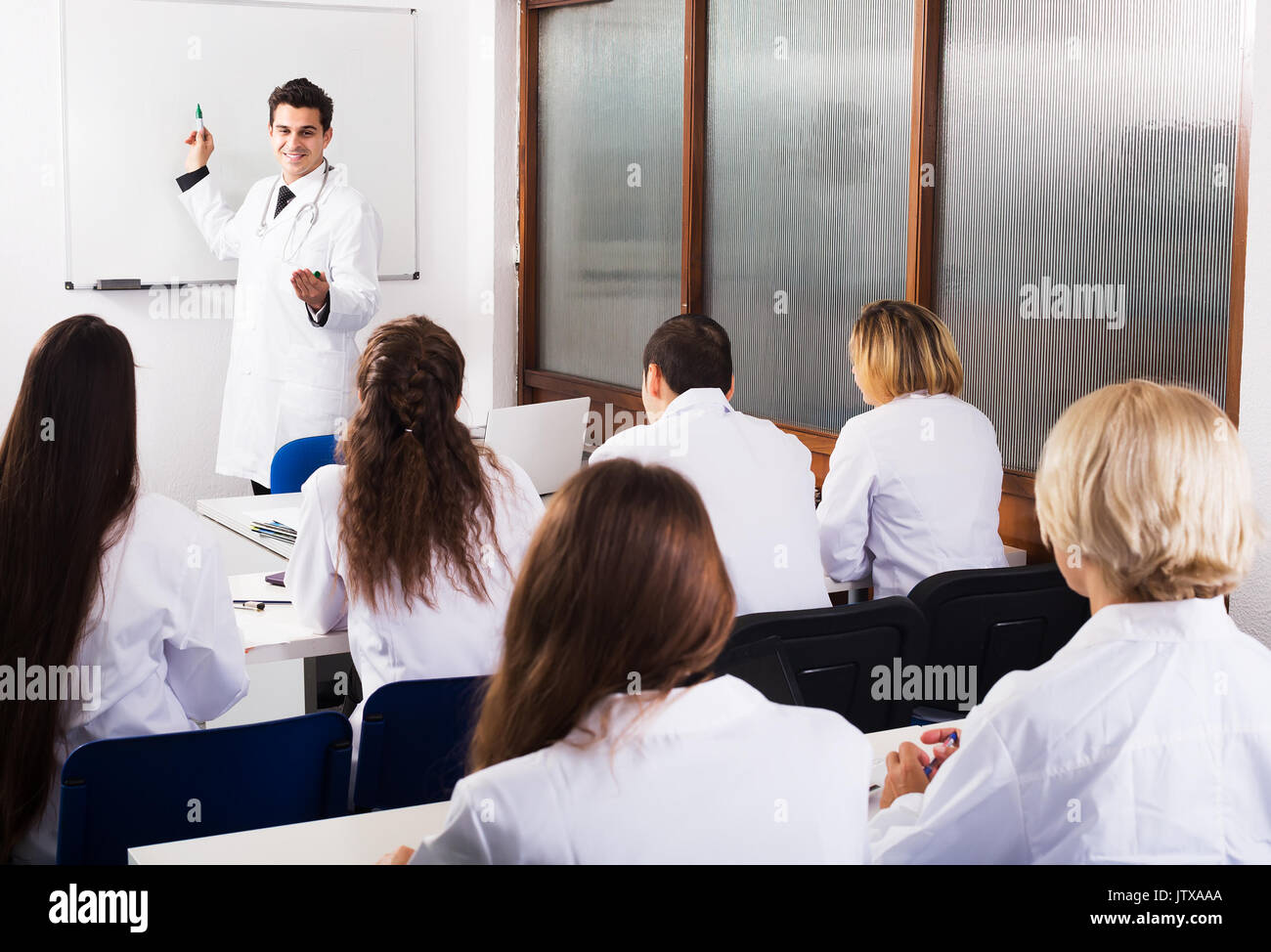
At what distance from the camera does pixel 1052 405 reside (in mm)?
3422

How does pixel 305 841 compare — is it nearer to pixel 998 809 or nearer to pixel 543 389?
pixel 998 809

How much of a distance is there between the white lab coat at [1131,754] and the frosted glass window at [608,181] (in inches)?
139

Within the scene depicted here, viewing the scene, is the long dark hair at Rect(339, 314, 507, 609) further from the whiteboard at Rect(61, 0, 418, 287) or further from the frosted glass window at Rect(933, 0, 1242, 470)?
the whiteboard at Rect(61, 0, 418, 287)

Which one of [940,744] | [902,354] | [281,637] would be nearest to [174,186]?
[281,637]

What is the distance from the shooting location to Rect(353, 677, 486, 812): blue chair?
7.13ft

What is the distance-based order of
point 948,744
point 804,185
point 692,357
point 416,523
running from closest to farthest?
point 948,744 → point 416,523 → point 692,357 → point 804,185

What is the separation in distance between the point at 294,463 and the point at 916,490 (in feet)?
6.33

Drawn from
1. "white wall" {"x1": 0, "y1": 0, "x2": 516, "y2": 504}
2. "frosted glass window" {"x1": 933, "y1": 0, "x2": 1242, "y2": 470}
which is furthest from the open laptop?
"white wall" {"x1": 0, "y1": 0, "x2": 516, "y2": 504}

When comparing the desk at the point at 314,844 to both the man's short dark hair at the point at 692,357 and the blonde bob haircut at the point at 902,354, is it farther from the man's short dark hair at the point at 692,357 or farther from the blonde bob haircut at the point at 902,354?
the blonde bob haircut at the point at 902,354

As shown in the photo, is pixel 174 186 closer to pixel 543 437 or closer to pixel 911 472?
pixel 543 437

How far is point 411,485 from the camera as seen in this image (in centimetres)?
233

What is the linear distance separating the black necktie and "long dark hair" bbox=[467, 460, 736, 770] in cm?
399

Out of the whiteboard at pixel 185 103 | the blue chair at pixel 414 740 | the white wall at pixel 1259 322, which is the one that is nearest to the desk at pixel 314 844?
the blue chair at pixel 414 740
